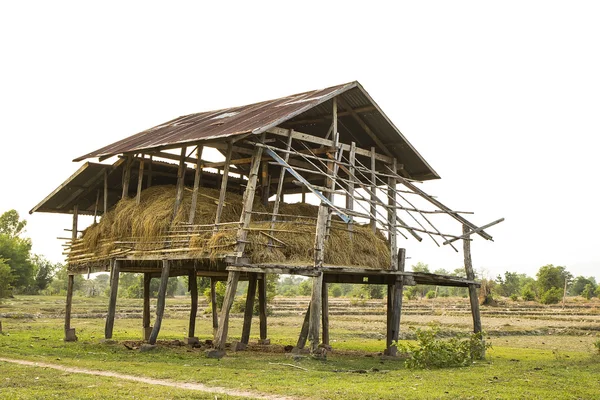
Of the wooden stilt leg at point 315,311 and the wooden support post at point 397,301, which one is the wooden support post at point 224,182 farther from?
the wooden support post at point 397,301

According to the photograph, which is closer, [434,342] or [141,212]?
[434,342]

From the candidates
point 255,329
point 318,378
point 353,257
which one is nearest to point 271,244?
point 353,257

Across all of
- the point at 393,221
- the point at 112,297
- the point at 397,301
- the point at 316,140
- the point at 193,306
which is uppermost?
the point at 316,140

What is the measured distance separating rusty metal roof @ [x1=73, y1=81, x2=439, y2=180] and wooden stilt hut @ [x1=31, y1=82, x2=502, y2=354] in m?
0.05

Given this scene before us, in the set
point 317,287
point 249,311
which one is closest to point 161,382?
point 317,287

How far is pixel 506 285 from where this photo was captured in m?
86.3

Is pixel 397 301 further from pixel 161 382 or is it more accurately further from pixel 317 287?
pixel 161 382

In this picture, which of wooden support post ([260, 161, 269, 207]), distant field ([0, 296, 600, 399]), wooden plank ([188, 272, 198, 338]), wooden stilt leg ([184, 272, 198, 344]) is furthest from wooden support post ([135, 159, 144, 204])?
distant field ([0, 296, 600, 399])

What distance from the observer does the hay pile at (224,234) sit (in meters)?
16.7

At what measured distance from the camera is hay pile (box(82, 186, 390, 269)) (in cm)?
1673

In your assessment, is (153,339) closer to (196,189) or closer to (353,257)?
(196,189)

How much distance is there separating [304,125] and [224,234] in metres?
5.90

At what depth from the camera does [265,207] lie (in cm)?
1989

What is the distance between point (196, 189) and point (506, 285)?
246 feet
